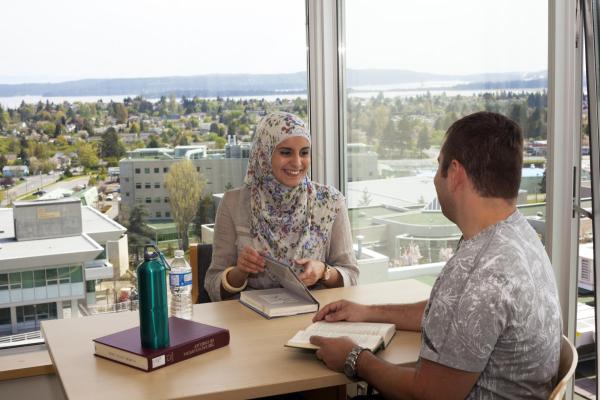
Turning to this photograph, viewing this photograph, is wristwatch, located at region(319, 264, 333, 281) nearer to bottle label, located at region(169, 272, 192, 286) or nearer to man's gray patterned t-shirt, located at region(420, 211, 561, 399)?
bottle label, located at region(169, 272, 192, 286)

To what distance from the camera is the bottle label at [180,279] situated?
220 cm

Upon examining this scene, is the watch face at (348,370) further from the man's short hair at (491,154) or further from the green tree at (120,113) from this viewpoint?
the green tree at (120,113)

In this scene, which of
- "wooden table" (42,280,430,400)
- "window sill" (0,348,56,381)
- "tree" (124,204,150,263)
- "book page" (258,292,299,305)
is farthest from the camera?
"tree" (124,204,150,263)

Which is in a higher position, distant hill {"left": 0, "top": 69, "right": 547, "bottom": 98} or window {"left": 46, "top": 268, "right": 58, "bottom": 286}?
distant hill {"left": 0, "top": 69, "right": 547, "bottom": 98}

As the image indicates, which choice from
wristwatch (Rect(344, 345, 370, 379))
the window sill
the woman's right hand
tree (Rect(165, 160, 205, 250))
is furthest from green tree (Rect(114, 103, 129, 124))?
wristwatch (Rect(344, 345, 370, 379))

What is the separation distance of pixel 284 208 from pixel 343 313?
31.4 inches

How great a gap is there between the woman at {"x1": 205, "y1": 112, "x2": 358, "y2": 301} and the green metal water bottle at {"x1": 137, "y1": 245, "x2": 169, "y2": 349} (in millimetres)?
858

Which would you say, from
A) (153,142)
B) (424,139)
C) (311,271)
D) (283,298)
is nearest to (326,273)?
(311,271)

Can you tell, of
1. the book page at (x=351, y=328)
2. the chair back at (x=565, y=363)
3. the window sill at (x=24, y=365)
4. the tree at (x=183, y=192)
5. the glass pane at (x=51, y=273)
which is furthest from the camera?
the tree at (x=183, y=192)

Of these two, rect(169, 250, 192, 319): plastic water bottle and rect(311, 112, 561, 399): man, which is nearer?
rect(311, 112, 561, 399): man

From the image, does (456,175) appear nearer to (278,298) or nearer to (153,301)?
(153,301)

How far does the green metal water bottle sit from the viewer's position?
5.87 ft

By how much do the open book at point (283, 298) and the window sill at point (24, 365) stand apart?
1289 millimetres

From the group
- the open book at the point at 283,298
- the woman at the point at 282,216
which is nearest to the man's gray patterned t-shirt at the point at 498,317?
the open book at the point at 283,298
